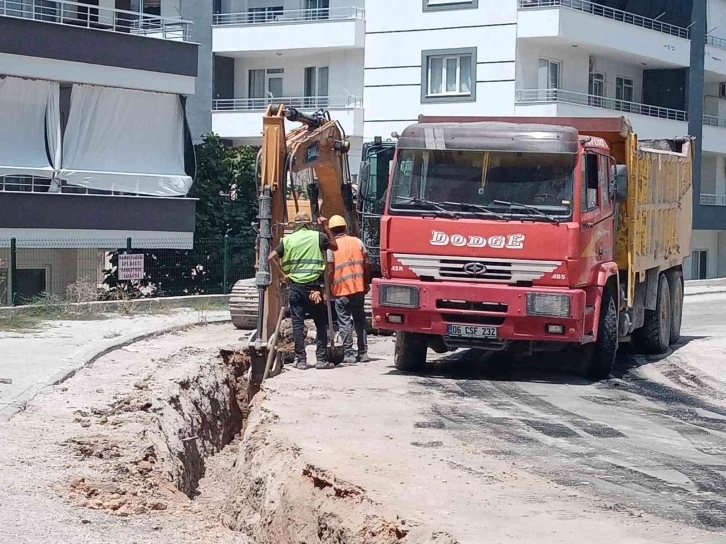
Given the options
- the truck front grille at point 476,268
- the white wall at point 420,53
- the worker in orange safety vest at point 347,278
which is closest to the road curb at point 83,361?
the worker in orange safety vest at point 347,278

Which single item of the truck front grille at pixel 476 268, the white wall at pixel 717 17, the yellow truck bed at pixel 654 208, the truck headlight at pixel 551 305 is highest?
the white wall at pixel 717 17

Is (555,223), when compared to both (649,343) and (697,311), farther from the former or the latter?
(697,311)

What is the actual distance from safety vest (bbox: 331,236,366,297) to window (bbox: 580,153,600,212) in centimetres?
308

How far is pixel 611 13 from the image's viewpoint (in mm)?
37625

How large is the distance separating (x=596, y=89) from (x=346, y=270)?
80.6ft

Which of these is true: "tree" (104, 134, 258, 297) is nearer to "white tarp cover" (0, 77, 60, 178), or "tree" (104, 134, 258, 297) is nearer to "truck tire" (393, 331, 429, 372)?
"white tarp cover" (0, 77, 60, 178)

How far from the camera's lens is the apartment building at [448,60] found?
3478 centimetres

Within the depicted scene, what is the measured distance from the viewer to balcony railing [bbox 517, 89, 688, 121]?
A: 34781 mm

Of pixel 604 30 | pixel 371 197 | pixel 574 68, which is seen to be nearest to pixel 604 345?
pixel 371 197

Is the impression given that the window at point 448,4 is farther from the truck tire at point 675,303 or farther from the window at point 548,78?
the truck tire at point 675,303

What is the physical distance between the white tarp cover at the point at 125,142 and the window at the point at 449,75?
10.1m

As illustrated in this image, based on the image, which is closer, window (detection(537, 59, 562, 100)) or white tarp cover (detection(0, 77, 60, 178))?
white tarp cover (detection(0, 77, 60, 178))

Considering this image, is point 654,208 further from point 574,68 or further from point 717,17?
point 717,17

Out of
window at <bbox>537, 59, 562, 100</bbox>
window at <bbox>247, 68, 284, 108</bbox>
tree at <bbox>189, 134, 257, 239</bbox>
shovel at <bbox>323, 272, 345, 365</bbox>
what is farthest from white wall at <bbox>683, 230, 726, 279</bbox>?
shovel at <bbox>323, 272, 345, 365</bbox>
